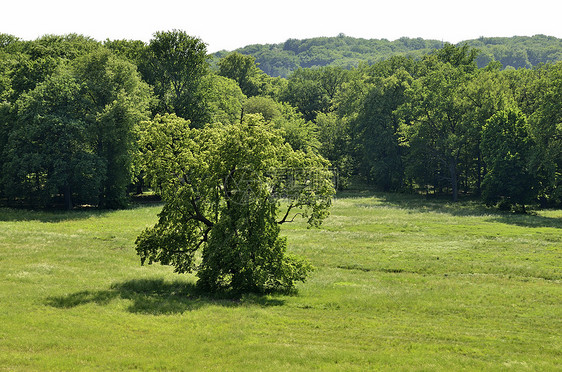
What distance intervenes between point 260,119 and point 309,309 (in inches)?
493

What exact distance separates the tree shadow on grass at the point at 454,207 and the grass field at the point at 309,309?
10.3m

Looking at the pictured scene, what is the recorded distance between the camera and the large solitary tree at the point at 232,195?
27.6 metres

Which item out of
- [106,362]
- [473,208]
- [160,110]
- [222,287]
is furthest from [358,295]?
[160,110]

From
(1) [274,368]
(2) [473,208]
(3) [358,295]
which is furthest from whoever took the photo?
(2) [473,208]

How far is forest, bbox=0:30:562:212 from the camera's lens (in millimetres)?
59875

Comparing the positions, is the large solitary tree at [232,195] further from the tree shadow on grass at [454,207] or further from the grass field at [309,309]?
the tree shadow on grass at [454,207]

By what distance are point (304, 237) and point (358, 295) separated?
839 inches

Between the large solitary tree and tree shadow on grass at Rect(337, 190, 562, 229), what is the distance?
39.0m

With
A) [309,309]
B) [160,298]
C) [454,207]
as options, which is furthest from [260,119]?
[454,207]

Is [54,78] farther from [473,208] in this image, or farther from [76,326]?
[473,208]

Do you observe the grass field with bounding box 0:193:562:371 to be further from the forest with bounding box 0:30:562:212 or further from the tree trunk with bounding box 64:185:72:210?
the tree trunk with bounding box 64:185:72:210

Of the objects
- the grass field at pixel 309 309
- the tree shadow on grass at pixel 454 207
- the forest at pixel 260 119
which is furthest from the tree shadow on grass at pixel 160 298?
the tree shadow on grass at pixel 454 207

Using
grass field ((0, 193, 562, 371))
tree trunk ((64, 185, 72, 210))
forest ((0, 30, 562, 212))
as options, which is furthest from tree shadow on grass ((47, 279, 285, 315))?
tree trunk ((64, 185, 72, 210))

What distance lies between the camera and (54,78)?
60312 millimetres
